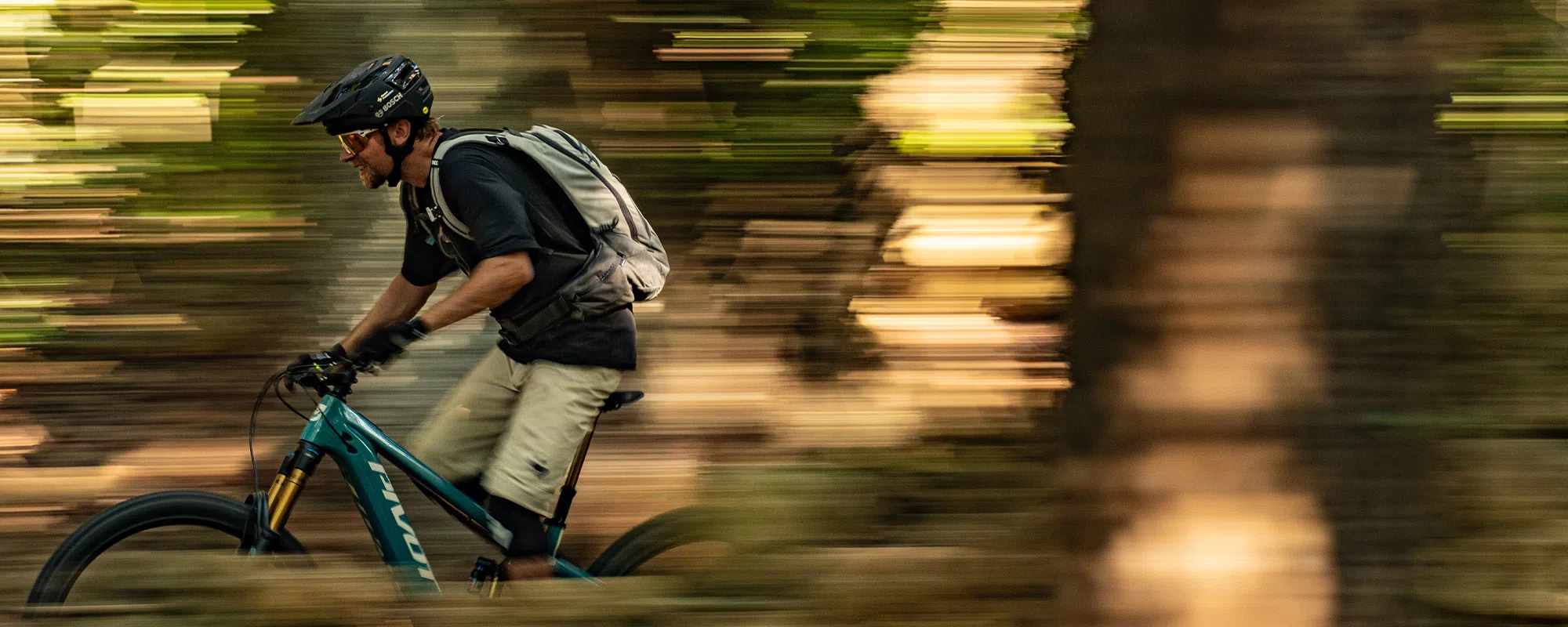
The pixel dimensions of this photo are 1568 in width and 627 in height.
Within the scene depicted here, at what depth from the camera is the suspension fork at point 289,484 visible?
10.8 ft

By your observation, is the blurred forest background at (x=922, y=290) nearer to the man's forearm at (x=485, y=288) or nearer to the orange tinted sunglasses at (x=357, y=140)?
the man's forearm at (x=485, y=288)

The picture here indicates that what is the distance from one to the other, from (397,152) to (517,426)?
0.82 m

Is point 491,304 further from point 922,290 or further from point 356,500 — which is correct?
point 922,290

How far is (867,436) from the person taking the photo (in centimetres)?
282

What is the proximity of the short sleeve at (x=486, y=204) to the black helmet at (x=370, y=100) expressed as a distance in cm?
19

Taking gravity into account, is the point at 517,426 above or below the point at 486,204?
below

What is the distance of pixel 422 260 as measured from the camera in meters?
3.67

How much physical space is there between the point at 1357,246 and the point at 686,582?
41.8 inches

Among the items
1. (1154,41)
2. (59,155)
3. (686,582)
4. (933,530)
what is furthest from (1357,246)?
(59,155)

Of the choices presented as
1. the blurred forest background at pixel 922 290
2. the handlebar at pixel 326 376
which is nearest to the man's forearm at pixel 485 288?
the handlebar at pixel 326 376

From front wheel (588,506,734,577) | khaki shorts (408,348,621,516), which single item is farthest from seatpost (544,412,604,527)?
front wheel (588,506,734,577)

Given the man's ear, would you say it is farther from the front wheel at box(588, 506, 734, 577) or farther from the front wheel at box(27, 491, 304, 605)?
the front wheel at box(588, 506, 734, 577)

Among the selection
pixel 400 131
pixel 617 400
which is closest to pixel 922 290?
pixel 617 400

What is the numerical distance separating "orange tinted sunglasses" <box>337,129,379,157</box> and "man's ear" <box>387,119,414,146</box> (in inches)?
1.7
